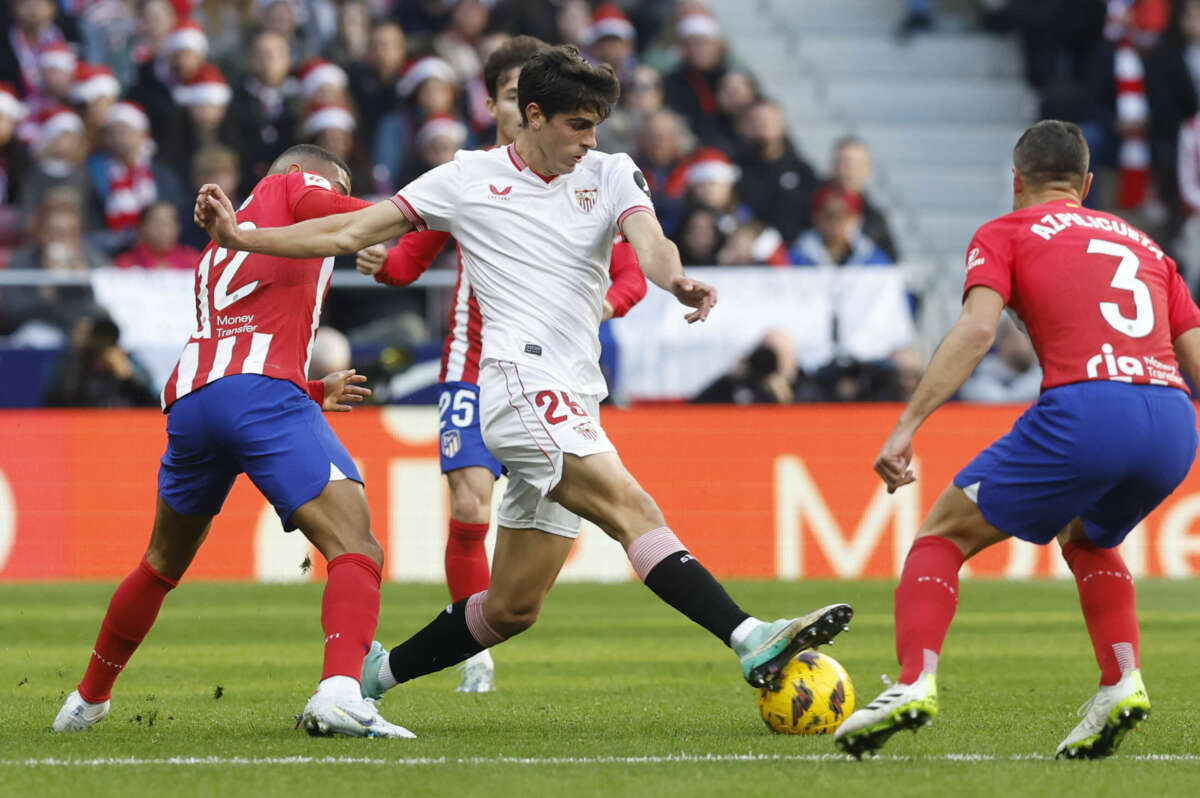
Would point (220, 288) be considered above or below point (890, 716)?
above

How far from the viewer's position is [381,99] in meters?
17.8

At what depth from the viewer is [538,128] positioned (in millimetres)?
6254

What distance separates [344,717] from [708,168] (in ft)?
37.8

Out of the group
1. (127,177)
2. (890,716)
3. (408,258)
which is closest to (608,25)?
(127,177)

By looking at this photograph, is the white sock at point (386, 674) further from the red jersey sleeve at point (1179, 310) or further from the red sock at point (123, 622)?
the red jersey sleeve at point (1179, 310)

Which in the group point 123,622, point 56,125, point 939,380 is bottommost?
point 123,622

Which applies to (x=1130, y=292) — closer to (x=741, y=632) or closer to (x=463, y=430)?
(x=741, y=632)

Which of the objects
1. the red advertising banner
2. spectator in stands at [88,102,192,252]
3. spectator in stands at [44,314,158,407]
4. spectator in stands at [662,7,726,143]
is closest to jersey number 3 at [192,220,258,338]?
the red advertising banner

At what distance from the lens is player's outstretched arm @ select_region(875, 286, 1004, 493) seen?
552 cm

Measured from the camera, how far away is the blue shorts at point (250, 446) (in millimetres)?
6320

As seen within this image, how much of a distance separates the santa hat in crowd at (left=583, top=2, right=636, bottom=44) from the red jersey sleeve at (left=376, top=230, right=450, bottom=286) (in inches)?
438

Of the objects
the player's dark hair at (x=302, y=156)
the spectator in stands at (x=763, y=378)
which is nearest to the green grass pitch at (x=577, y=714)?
the player's dark hair at (x=302, y=156)

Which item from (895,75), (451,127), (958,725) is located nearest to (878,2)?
(895,75)

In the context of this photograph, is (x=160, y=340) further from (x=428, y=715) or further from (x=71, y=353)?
(x=428, y=715)
